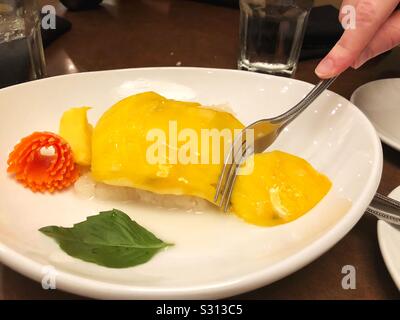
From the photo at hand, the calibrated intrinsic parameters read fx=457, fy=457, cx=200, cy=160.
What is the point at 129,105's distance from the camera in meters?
0.84

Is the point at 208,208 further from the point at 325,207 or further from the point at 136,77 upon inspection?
the point at 136,77

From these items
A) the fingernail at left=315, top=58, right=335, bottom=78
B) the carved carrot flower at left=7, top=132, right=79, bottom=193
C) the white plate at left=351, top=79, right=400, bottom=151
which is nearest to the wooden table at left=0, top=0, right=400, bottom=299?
the white plate at left=351, top=79, right=400, bottom=151

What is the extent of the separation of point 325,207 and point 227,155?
184mm

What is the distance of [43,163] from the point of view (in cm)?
84

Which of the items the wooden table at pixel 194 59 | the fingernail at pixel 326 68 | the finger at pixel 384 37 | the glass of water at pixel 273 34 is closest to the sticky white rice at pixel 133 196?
the wooden table at pixel 194 59

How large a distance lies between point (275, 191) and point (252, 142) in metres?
0.12

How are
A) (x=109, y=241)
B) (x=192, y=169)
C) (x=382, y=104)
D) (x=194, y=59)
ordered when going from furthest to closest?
(x=194, y=59) < (x=382, y=104) < (x=192, y=169) < (x=109, y=241)

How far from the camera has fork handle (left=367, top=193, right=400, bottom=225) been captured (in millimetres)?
746

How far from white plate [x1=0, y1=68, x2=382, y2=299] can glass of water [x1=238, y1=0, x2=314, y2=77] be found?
0.35 meters

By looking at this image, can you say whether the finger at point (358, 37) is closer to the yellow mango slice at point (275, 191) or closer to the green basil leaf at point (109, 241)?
the yellow mango slice at point (275, 191)

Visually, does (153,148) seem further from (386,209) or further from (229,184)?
(386,209)

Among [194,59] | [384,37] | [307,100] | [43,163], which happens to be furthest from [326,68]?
[194,59]

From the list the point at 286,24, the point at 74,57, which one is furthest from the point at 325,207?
the point at 74,57

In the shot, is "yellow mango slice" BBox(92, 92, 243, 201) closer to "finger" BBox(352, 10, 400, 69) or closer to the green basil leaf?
the green basil leaf
